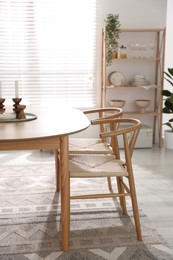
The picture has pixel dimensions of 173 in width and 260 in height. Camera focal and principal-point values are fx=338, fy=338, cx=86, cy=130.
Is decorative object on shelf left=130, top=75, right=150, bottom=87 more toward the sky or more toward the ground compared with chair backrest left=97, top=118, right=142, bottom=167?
more toward the sky

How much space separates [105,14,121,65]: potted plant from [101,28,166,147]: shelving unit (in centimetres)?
10

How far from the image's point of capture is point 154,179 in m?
3.34

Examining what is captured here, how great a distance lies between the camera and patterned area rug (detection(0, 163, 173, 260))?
6.70 ft

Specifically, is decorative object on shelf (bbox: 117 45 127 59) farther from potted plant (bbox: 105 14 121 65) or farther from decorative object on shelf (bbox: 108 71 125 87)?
decorative object on shelf (bbox: 108 71 125 87)

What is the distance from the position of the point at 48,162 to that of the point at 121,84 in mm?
1490

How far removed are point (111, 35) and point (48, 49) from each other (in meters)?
0.85

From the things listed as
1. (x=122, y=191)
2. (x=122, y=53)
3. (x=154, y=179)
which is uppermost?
(x=122, y=53)

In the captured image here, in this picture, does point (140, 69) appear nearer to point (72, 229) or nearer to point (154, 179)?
point (154, 179)

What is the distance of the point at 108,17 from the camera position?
4332mm

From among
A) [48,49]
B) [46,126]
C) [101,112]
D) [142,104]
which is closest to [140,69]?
[142,104]

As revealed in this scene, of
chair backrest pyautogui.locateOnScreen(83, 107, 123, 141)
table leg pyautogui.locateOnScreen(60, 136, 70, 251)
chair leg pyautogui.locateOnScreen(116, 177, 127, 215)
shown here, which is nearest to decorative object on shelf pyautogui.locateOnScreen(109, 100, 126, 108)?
chair backrest pyautogui.locateOnScreen(83, 107, 123, 141)

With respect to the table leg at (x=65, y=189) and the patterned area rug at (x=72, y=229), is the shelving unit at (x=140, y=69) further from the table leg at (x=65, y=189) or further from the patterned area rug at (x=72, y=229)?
the table leg at (x=65, y=189)

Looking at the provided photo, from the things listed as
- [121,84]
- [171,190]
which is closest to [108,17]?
[121,84]

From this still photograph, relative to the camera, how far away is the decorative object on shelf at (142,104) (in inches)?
180
